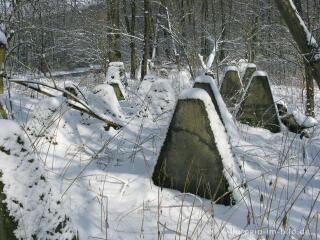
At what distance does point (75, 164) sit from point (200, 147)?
3.41 ft

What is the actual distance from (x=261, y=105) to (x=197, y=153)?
2.52m

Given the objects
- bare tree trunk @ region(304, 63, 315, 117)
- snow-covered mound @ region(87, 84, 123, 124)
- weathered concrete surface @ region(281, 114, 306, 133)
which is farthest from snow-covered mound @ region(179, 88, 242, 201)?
bare tree trunk @ region(304, 63, 315, 117)

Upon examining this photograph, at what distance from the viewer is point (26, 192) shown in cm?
84

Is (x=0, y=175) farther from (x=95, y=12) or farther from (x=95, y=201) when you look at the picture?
(x=95, y=12)

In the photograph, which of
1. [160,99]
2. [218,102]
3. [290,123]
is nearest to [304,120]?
[290,123]

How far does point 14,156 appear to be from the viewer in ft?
2.72

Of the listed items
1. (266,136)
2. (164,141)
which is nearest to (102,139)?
(164,141)

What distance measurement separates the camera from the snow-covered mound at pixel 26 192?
0.79 m

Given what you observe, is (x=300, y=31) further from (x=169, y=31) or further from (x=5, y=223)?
(x=169, y=31)

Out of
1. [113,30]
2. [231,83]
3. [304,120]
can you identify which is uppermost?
[113,30]

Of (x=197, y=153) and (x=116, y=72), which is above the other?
(x=116, y=72)

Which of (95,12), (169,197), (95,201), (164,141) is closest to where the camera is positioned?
(95,201)

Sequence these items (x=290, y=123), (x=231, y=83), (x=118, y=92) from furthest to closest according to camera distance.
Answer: (x=118, y=92) < (x=231, y=83) < (x=290, y=123)

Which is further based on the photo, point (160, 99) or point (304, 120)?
point (160, 99)
